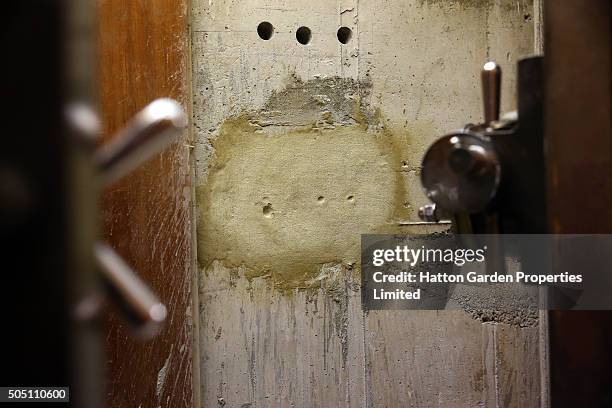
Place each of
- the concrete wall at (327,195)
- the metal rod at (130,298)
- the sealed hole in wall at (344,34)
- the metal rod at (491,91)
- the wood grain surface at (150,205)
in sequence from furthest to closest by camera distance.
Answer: the sealed hole in wall at (344,34), the concrete wall at (327,195), the wood grain surface at (150,205), the metal rod at (491,91), the metal rod at (130,298)

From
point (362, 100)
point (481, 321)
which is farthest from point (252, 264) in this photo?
point (481, 321)

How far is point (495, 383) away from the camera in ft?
9.74

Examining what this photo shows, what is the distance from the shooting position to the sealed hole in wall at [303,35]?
2889 millimetres

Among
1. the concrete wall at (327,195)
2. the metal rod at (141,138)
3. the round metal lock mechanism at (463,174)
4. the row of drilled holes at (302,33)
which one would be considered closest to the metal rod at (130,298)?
the metal rod at (141,138)

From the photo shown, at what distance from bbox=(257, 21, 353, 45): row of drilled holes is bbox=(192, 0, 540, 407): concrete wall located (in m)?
Answer: 0.02

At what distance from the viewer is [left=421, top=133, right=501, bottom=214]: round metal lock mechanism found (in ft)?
2.79

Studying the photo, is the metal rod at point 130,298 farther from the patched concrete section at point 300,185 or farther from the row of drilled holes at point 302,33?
the row of drilled holes at point 302,33

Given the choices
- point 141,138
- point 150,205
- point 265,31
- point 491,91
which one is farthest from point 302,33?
point 141,138

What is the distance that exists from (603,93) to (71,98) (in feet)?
1.97

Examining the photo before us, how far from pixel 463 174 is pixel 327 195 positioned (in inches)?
80.8

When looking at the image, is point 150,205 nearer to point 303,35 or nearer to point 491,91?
point 303,35

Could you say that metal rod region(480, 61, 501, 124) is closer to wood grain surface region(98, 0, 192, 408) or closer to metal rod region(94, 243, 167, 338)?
metal rod region(94, 243, 167, 338)

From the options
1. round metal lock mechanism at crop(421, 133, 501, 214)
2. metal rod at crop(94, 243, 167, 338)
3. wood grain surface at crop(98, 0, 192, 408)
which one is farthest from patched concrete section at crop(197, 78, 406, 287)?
metal rod at crop(94, 243, 167, 338)

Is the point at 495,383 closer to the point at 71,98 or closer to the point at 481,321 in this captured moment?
the point at 481,321
